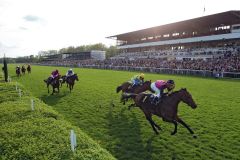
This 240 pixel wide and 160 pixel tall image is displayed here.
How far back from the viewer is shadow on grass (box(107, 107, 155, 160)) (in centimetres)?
728

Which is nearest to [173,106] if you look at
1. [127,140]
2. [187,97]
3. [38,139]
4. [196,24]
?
[187,97]

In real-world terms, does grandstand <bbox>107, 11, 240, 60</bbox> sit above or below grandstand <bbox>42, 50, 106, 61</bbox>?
above

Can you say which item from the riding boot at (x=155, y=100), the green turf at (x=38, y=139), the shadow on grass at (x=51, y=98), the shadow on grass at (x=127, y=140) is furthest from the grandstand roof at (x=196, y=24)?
the green turf at (x=38, y=139)

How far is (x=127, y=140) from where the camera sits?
327 inches

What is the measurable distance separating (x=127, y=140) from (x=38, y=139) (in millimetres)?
2408

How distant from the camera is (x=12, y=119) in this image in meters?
10.2

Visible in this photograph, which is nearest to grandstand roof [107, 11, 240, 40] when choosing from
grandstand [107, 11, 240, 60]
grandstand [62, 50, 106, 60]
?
grandstand [107, 11, 240, 60]

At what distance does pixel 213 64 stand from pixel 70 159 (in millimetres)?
29258

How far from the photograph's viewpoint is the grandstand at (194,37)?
→ 132 feet

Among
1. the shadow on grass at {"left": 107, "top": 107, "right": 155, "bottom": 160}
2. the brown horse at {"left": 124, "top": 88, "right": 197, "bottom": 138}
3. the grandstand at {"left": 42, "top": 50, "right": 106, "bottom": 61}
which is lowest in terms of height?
the shadow on grass at {"left": 107, "top": 107, "right": 155, "bottom": 160}

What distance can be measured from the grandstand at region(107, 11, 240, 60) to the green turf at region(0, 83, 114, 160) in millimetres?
32153

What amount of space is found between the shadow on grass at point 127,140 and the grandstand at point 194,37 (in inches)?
1194

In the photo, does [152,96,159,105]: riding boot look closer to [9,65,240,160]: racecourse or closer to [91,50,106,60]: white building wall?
[9,65,240,160]: racecourse

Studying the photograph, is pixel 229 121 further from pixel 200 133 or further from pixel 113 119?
pixel 113 119
